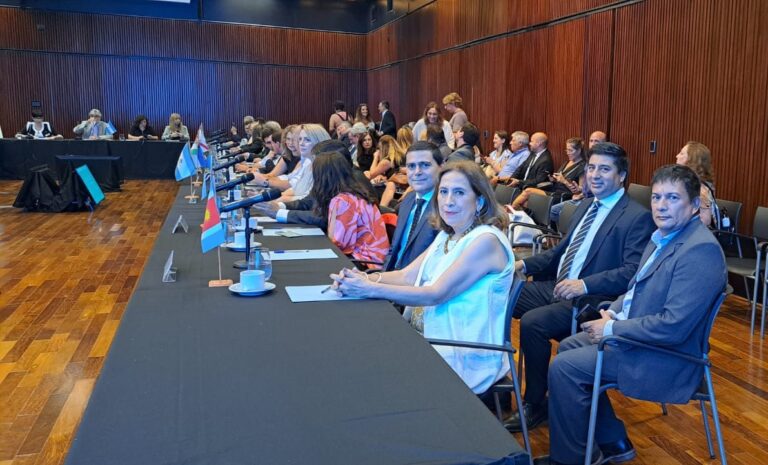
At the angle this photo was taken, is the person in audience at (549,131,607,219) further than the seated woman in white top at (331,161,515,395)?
Yes

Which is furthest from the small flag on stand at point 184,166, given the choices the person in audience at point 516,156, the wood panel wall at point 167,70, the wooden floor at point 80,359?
the wood panel wall at point 167,70

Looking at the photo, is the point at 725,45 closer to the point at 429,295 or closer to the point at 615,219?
the point at 615,219

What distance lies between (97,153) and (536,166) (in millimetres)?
9275

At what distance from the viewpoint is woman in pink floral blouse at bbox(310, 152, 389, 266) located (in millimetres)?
3678

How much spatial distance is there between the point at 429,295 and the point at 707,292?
2.99 feet


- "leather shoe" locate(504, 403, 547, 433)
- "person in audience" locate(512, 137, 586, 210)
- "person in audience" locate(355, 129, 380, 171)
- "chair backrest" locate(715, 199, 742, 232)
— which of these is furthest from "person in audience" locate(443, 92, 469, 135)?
"leather shoe" locate(504, 403, 547, 433)

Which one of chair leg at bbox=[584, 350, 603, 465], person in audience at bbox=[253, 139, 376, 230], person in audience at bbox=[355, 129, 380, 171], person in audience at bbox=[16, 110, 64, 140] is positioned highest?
person in audience at bbox=[16, 110, 64, 140]

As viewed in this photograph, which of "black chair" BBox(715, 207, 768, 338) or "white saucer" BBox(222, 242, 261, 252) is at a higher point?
"white saucer" BBox(222, 242, 261, 252)

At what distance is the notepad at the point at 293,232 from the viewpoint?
3.72m

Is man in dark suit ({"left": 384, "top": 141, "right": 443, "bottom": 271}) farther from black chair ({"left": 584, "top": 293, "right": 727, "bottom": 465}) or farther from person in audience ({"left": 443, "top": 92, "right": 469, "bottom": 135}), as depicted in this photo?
person in audience ({"left": 443, "top": 92, "right": 469, "bottom": 135})

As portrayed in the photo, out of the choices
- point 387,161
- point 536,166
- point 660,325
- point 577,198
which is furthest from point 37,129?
point 660,325

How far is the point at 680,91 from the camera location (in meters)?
6.27

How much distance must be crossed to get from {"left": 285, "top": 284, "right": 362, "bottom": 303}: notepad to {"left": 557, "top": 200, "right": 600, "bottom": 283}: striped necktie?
1.28 meters

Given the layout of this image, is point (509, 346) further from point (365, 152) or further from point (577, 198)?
point (365, 152)
